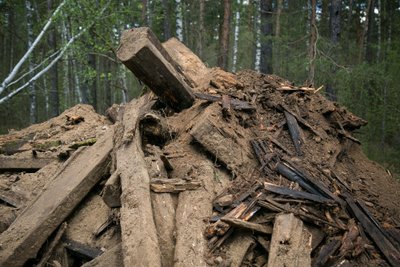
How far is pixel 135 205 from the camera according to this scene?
3002 millimetres

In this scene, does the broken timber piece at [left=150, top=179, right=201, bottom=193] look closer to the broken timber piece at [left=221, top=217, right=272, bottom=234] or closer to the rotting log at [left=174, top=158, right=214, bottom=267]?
the rotting log at [left=174, top=158, right=214, bottom=267]

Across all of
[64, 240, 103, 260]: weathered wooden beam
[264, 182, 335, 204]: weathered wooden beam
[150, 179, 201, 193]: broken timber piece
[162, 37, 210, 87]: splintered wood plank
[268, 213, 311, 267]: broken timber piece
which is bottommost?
[64, 240, 103, 260]: weathered wooden beam

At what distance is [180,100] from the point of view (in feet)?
15.8

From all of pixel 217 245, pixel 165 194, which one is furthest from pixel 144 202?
pixel 217 245

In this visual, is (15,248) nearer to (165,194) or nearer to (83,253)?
(83,253)

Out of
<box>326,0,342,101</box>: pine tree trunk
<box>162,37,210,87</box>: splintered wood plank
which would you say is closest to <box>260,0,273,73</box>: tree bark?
<box>326,0,342,101</box>: pine tree trunk

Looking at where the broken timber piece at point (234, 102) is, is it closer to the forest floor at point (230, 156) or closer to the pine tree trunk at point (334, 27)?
the forest floor at point (230, 156)

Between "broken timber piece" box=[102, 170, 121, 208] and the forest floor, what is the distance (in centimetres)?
21

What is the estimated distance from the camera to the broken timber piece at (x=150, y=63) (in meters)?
4.09

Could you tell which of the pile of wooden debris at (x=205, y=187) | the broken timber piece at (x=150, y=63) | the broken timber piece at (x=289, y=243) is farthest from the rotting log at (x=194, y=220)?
the broken timber piece at (x=150, y=63)

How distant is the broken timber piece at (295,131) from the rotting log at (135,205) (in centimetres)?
215

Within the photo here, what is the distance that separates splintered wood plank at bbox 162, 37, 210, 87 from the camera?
5473 mm

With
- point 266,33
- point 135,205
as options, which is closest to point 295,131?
point 135,205

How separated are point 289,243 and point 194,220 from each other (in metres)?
0.92
